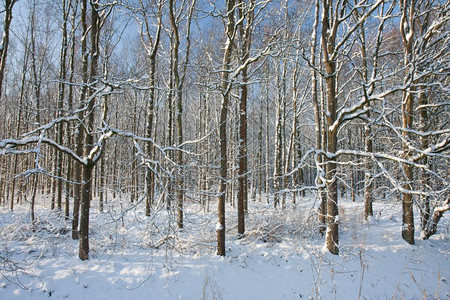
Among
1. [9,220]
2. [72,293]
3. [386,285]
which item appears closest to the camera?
[72,293]

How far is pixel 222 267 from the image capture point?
6.43 m

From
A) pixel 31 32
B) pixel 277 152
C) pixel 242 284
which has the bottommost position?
pixel 242 284

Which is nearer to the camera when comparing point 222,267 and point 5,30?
point 5,30

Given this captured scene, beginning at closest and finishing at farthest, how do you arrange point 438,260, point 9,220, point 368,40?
1. point 438,260
2. point 9,220
3. point 368,40

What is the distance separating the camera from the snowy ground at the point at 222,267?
5.29 metres

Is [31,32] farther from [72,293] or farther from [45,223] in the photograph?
[72,293]

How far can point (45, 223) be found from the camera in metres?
9.24

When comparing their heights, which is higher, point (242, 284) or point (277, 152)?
point (277, 152)

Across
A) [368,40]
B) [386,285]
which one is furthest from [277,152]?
[386,285]

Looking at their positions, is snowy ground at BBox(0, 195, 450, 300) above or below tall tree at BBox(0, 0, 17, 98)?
below

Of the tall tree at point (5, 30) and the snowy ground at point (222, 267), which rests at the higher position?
the tall tree at point (5, 30)

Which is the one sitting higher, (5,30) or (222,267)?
(5,30)

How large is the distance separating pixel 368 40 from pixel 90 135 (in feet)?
42.8

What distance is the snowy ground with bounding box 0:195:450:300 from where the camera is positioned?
5293 mm
